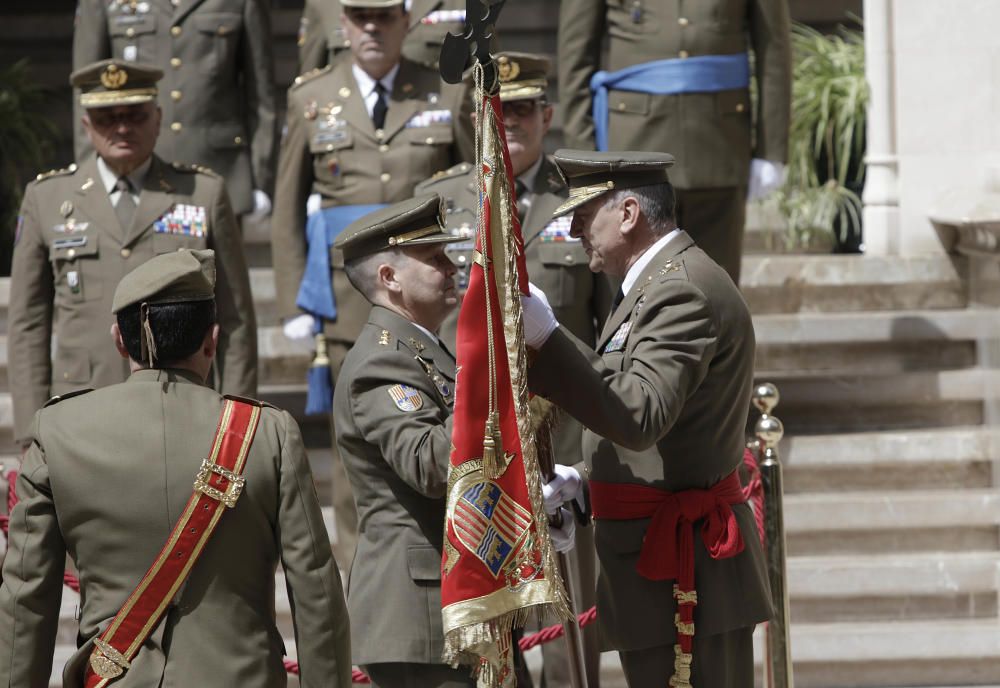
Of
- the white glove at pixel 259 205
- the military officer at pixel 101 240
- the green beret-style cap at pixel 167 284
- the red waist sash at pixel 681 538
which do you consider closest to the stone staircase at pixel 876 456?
the white glove at pixel 259 205

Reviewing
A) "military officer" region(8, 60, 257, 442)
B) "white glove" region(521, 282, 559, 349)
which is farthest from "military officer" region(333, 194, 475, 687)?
"military officer" region(8, 60, 257, 442)

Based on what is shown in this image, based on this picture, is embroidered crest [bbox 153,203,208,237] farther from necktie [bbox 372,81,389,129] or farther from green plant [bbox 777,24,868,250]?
green plant [bbox 777,24,868,250]

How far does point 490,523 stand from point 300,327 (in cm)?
265

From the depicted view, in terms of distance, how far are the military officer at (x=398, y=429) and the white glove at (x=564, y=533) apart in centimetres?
45

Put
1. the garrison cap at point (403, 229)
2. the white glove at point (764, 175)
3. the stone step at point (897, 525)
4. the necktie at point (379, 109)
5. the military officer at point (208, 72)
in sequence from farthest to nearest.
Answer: the military officer at point (208, 72) < the stone step at point (897, 525) < the white glove at point (764, 175) < the necktie at point (379, 109) < the garrison cap at point (403, 229)

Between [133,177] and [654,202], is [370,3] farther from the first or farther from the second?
[654,202]

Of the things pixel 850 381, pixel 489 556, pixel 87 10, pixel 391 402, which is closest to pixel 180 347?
pixel 391 402

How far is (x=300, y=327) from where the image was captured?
18.9 ft

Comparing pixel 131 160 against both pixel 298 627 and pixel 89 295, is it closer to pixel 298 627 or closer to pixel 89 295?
pixel 89 295

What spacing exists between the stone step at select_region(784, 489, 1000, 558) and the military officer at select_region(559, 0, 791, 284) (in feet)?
3.47

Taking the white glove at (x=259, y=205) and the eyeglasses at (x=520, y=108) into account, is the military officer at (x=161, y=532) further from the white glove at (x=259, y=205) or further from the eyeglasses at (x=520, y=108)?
the white glove at (x=259, y=205)

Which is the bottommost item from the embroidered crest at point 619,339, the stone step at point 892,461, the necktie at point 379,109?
the stone step at point 892,461

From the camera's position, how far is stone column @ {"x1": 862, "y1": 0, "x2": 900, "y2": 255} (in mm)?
7547

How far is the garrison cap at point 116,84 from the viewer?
5293 millimetres
